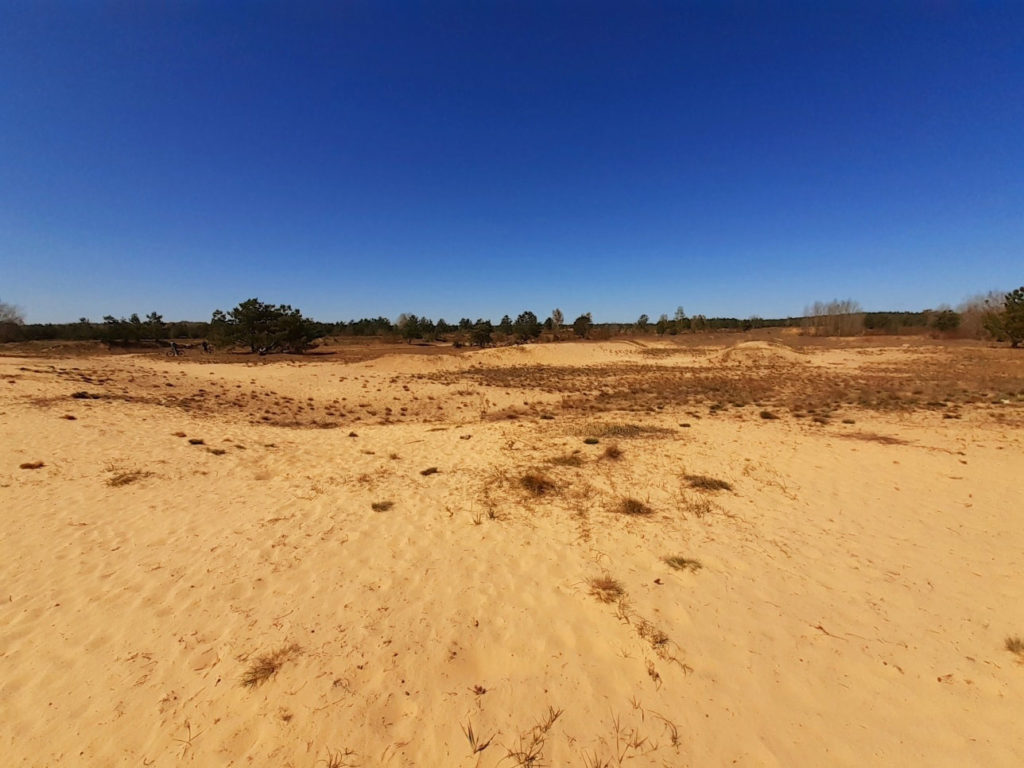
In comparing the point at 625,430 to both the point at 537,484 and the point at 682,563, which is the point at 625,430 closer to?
the point at 537,484

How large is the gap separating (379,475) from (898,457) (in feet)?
41.3

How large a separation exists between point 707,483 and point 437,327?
85.0 m

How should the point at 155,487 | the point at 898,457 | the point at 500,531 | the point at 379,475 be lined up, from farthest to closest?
the point at 898,457 < the point at 379,475 < the point at 155,487 < the point at 500,531

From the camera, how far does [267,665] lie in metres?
3.82

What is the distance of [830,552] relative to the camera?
6.01 m

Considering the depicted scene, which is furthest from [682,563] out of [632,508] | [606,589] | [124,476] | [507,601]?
[124,476]

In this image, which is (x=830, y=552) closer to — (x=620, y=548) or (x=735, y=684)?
(x=620, y=548)

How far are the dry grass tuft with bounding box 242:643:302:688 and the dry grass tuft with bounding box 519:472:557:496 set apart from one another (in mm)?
4849

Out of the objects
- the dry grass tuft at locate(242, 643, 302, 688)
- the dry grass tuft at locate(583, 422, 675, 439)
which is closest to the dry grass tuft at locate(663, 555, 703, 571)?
the dry grass tuft at locate(242, 643, 302, 688)

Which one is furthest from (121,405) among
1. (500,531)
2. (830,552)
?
(830,552)

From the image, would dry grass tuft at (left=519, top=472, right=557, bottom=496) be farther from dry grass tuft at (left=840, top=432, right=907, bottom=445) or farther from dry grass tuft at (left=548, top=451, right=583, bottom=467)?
dry grass tuft at (left=840, top=432, right=907, bottom=445)

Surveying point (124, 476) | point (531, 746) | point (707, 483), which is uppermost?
point (124, 476)

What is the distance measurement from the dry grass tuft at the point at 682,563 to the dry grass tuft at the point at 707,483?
2.91 metres

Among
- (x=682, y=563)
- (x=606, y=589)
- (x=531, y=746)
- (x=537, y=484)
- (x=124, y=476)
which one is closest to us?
(x=531, y=746)
